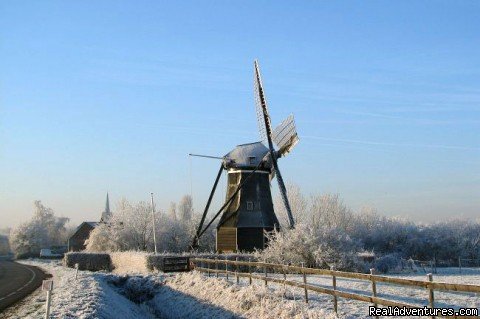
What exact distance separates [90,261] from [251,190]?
18739 millimetres

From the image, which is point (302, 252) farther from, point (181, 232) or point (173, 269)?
point (181, 232)

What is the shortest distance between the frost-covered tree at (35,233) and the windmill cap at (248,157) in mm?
70185

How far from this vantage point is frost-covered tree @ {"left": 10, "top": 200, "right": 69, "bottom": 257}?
106 metres

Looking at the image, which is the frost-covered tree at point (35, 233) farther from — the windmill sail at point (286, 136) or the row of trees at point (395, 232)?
the windmill sail at point (286, 136)

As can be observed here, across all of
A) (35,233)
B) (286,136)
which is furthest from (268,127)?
(35,233)

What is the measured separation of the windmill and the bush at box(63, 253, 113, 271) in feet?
33.2

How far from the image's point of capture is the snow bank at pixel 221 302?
51.9 ft

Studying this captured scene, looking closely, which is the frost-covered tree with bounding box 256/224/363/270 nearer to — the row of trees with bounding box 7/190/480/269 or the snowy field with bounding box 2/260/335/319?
the snowy field with bounding box 2/260/335/319

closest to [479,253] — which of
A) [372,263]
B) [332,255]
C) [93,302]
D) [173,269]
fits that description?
[372,263]

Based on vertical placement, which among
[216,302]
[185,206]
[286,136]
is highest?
[286,136]

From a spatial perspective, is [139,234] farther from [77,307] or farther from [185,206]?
[185,206]

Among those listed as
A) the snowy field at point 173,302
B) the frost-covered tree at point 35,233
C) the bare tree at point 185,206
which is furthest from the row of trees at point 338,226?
the bare tree at point 185,206

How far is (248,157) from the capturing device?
1770 inches

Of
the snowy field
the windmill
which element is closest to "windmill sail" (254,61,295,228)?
the windmill
